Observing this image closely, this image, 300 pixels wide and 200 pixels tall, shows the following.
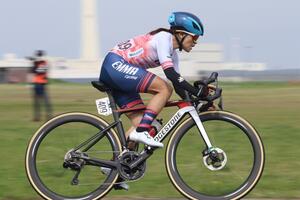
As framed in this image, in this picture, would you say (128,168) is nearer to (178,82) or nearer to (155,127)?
(155,127)

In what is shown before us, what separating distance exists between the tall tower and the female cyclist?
118657 mm

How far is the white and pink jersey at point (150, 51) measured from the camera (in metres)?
5.96

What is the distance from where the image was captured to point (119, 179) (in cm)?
622

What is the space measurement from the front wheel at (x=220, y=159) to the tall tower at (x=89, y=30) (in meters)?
119

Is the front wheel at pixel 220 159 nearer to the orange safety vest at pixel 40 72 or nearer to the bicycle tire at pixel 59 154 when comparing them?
the bicycle tire at pixel 59 154

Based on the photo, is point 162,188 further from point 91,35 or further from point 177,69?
point 91,35

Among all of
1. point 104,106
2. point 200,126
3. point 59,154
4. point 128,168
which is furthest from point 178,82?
point 59,154

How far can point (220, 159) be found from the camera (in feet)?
20.2

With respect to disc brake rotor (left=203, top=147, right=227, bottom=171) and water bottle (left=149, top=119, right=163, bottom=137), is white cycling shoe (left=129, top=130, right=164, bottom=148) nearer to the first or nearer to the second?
water bottle (left=149, top=119, right=163, bottom=137)

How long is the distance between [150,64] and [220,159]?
1.06 m

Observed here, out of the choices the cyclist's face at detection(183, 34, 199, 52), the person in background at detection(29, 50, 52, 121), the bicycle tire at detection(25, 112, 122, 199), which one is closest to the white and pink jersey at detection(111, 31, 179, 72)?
the cyclist's face at detection(183, 34, 199, 52)

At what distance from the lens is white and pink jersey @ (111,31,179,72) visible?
235 inches

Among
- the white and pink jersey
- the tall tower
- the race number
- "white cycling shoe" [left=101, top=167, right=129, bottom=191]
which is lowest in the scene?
the tall tower

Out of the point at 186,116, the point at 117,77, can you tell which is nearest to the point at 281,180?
the point at 186,116
